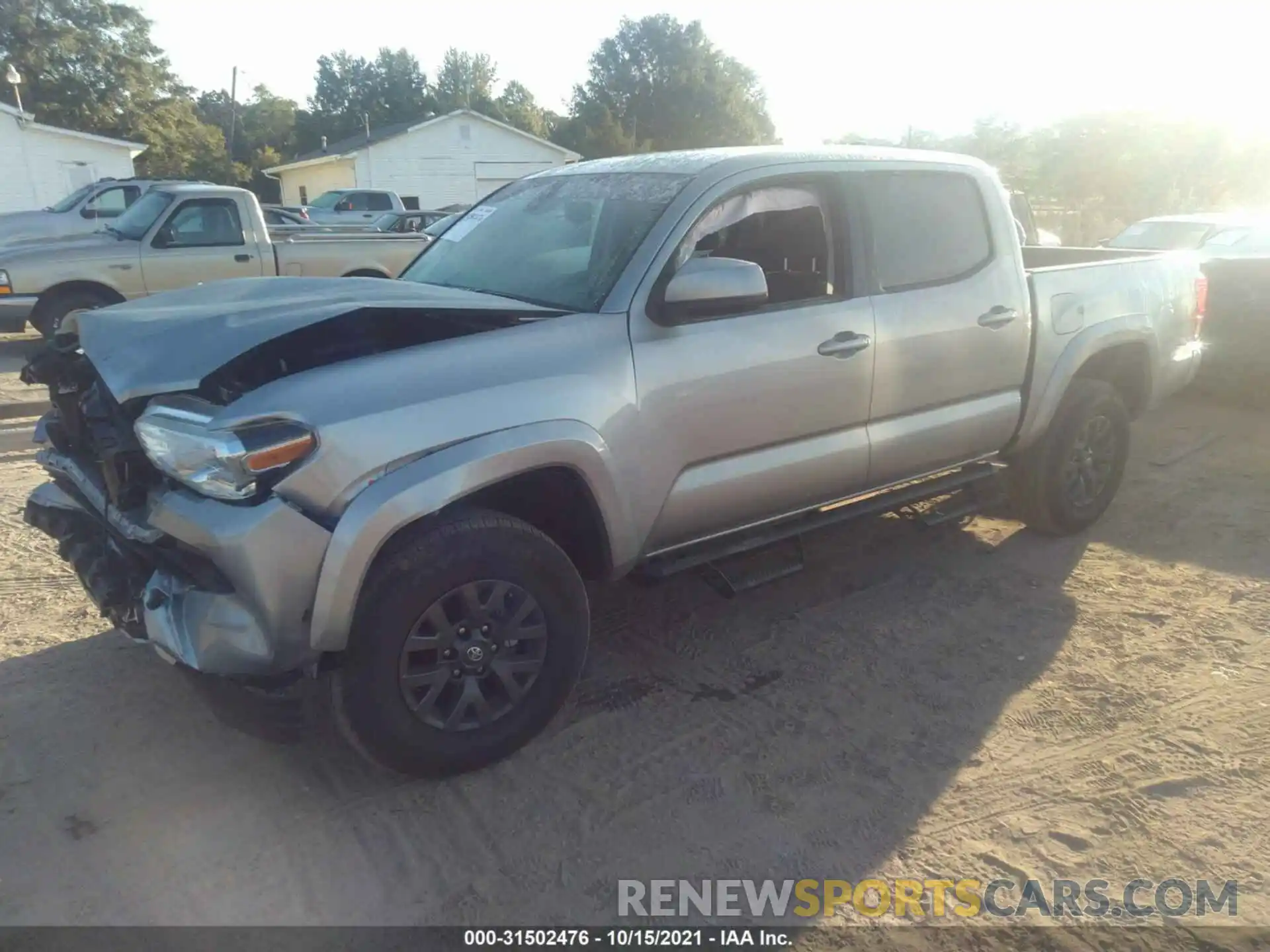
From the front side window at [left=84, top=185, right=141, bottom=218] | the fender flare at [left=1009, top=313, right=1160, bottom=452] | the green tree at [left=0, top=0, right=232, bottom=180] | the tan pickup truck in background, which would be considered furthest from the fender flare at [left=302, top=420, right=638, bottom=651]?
the green tree at [left=0, top=0, right=232, bottom=180]

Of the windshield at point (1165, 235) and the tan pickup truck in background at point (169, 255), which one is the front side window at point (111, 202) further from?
the windshield at point (1165, 235)

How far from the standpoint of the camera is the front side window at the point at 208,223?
10.6 meters

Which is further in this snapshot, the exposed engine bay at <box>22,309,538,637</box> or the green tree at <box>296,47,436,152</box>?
the green tree at <box>296,47,436,152</box>

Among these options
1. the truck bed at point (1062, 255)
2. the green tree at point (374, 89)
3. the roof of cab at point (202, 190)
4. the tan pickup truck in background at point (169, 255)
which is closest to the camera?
the truck bed at point (1062, 255)

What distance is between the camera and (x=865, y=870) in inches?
108

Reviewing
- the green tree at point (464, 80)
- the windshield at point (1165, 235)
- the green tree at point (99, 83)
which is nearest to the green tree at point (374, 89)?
the green tree at point (464, 80)

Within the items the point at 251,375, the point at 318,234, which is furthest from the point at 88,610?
the point at 318,234

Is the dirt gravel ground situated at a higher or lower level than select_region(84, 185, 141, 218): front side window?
lower

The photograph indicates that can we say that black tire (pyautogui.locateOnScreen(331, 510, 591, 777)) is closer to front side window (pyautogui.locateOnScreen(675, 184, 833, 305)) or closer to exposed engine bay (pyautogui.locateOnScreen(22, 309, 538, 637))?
exposed engine bay (pyautogui.locateOnScreen(22, 309, 538, 637))

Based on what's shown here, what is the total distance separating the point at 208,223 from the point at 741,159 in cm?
886

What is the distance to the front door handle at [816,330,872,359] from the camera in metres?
3.79

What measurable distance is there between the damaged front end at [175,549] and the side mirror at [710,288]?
1.41 meters

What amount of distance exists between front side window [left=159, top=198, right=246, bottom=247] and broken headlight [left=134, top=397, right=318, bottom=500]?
29.0ft

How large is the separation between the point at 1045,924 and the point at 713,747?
1.16 m
